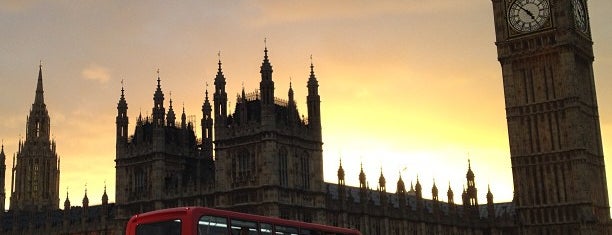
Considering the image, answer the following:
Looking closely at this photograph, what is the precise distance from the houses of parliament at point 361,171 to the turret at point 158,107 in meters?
0.11

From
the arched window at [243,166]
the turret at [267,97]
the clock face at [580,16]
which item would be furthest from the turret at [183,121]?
the clock face at [580,16]

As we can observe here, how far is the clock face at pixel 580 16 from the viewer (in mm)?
103438

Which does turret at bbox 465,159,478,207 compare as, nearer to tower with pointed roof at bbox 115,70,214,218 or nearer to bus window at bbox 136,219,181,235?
tower with pointed roof at bbox 115,70,214,218

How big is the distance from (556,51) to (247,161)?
133 feet

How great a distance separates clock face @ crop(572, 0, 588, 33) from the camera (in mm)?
103438

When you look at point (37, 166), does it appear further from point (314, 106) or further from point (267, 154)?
point (267, 154)

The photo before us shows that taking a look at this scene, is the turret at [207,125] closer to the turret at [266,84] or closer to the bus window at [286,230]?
the turret at [266,84]

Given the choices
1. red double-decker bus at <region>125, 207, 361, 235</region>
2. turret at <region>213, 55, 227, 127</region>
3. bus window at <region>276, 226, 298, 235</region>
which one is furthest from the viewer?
turret at <region>213, 55, 227, 127</region>

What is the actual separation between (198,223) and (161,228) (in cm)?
204

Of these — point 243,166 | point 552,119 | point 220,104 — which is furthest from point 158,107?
point 552,119

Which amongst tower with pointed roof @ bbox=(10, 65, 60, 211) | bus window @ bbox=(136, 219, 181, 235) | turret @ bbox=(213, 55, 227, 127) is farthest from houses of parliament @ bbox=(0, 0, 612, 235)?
bus window @ bbox=(136, 219, 181, 235)

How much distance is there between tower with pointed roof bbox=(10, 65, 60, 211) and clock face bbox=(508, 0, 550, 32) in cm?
8497

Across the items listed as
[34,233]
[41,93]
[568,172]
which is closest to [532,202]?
[568,172]

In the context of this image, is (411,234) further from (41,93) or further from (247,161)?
(41,93)
